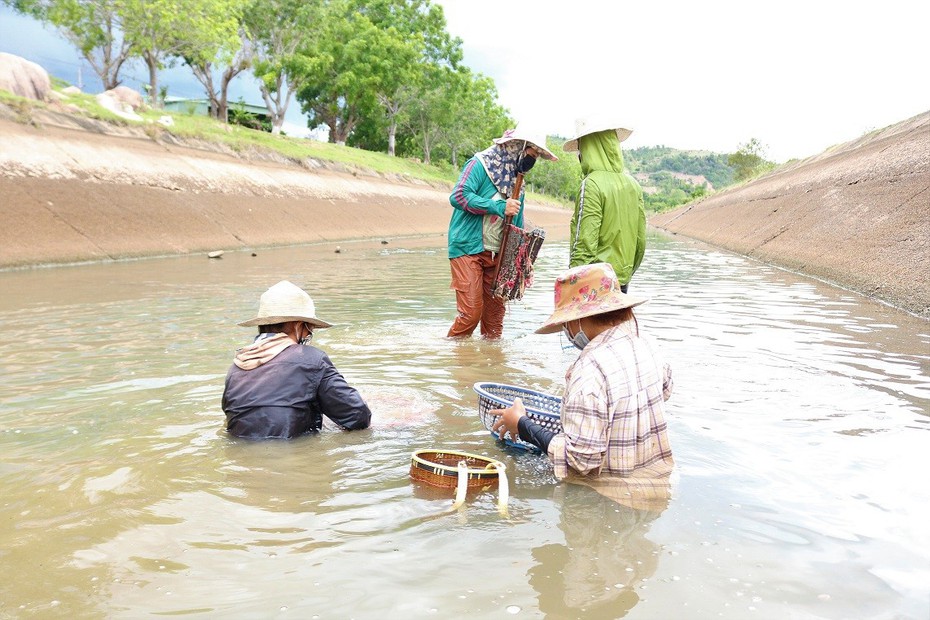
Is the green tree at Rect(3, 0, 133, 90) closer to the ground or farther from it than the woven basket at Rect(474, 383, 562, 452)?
farther from it

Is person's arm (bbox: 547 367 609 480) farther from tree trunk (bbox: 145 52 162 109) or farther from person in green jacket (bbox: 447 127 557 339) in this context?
tree trunk (bbox: 145 52 162 109)

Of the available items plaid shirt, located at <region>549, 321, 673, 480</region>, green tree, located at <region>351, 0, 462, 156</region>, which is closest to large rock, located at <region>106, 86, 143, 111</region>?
green tree, located at <region>351, 0, 462, 156</region>

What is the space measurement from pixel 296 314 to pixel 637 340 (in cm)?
196

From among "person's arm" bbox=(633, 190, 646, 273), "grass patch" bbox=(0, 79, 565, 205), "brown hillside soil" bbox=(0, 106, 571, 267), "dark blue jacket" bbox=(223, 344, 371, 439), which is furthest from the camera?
"grass patch" bbox=(0, 79, 565, 205)

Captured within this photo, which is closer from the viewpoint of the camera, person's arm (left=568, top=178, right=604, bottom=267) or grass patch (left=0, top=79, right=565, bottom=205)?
person's arm (left=568, top=178, right=604, bottom=267)

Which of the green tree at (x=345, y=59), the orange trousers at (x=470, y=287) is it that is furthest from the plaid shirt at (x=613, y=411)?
the green tree at (x=345, y=59)

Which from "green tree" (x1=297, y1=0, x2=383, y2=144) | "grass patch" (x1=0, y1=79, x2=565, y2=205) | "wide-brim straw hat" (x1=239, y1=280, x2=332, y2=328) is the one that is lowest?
"wide-brim straw hat" (x1=239, y1=280, x2=332, y2=328)

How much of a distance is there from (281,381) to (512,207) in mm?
3249

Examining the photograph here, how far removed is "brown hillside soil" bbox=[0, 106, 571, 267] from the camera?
15.2 meters

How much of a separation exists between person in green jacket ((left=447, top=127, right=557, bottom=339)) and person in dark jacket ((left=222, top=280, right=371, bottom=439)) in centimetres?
296

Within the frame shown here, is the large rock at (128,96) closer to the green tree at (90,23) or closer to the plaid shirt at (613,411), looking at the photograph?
the green tree at (90,23)

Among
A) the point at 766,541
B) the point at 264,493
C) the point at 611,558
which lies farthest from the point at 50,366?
the point at 766,541

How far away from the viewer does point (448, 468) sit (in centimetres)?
358

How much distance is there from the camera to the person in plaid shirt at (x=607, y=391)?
3.43 m
